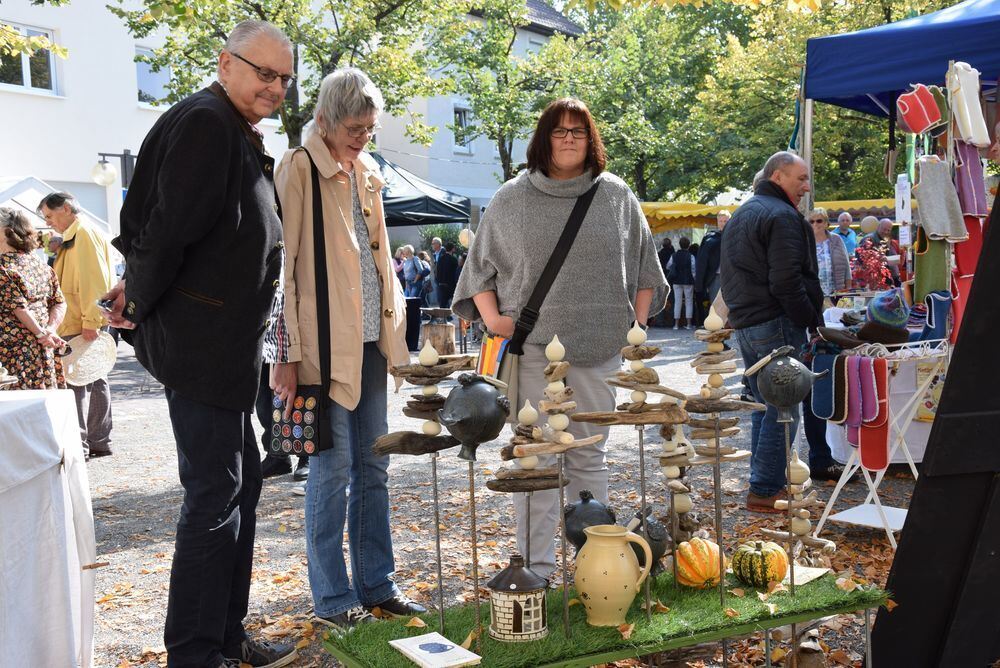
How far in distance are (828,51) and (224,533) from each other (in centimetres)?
471

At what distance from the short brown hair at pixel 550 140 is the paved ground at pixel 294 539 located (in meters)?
1.73

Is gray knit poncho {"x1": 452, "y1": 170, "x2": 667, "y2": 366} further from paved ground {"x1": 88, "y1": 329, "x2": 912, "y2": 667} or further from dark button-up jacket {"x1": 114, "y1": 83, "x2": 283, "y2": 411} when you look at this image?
paved ground {"x1": 88, "y1": 329, "x2": 912, "y2": 667}

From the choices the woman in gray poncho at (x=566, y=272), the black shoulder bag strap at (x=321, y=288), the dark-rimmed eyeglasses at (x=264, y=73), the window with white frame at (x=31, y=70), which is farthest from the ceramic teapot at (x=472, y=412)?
the window with white frame at (x=31, y=70)

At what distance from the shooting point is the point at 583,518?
2.78 m

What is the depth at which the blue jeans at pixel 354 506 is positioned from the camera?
3213 mm

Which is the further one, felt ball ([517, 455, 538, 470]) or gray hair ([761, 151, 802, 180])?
gray hair ([761, 151, 802, 180])

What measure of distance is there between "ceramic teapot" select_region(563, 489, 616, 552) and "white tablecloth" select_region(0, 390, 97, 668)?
4.65ft

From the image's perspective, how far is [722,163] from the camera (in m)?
25.6

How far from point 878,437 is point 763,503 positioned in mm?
999

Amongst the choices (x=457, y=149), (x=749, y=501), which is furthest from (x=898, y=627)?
(x=457, y=149)

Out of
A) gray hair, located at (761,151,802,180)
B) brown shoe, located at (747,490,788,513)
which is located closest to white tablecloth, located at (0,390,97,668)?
brown shoe, located at (747,490,788,513)

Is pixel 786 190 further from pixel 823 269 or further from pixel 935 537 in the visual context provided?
pixel 823 269

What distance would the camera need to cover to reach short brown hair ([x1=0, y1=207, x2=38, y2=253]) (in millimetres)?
5766

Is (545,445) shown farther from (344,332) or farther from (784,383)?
(344,332)
